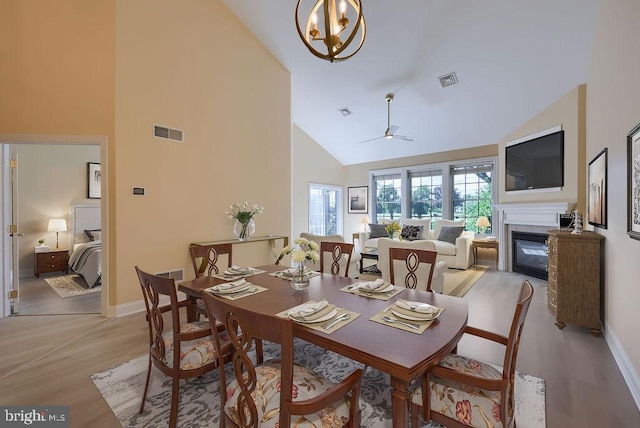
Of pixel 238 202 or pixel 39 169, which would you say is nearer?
pixel 238 202

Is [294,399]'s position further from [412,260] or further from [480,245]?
[480,245]

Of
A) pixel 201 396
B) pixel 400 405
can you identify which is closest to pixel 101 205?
pixel 201 396

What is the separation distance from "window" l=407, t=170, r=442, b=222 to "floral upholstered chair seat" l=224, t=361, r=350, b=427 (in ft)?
21.8

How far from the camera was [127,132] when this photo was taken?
133 inches

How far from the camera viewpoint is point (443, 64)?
4348 millimetres

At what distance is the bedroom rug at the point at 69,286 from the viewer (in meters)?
4.30

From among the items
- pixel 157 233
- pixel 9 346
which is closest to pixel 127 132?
pixel 157 233

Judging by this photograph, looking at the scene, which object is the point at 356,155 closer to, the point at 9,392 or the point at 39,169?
the point at 39,169

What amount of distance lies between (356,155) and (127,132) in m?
5.73

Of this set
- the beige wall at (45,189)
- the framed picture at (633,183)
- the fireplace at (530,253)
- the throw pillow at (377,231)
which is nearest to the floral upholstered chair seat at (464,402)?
the framed picture at (633,183)

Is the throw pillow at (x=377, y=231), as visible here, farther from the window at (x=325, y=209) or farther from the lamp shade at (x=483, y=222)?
the lamp shade at (x=483, y=222)

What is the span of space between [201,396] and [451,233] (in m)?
5.79

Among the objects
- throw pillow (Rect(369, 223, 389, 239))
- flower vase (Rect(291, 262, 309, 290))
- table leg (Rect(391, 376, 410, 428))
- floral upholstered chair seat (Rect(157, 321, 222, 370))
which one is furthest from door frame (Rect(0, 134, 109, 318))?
throw pillow (Rect(369, 223, 389, 239))

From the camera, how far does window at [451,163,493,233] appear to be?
256 inches
